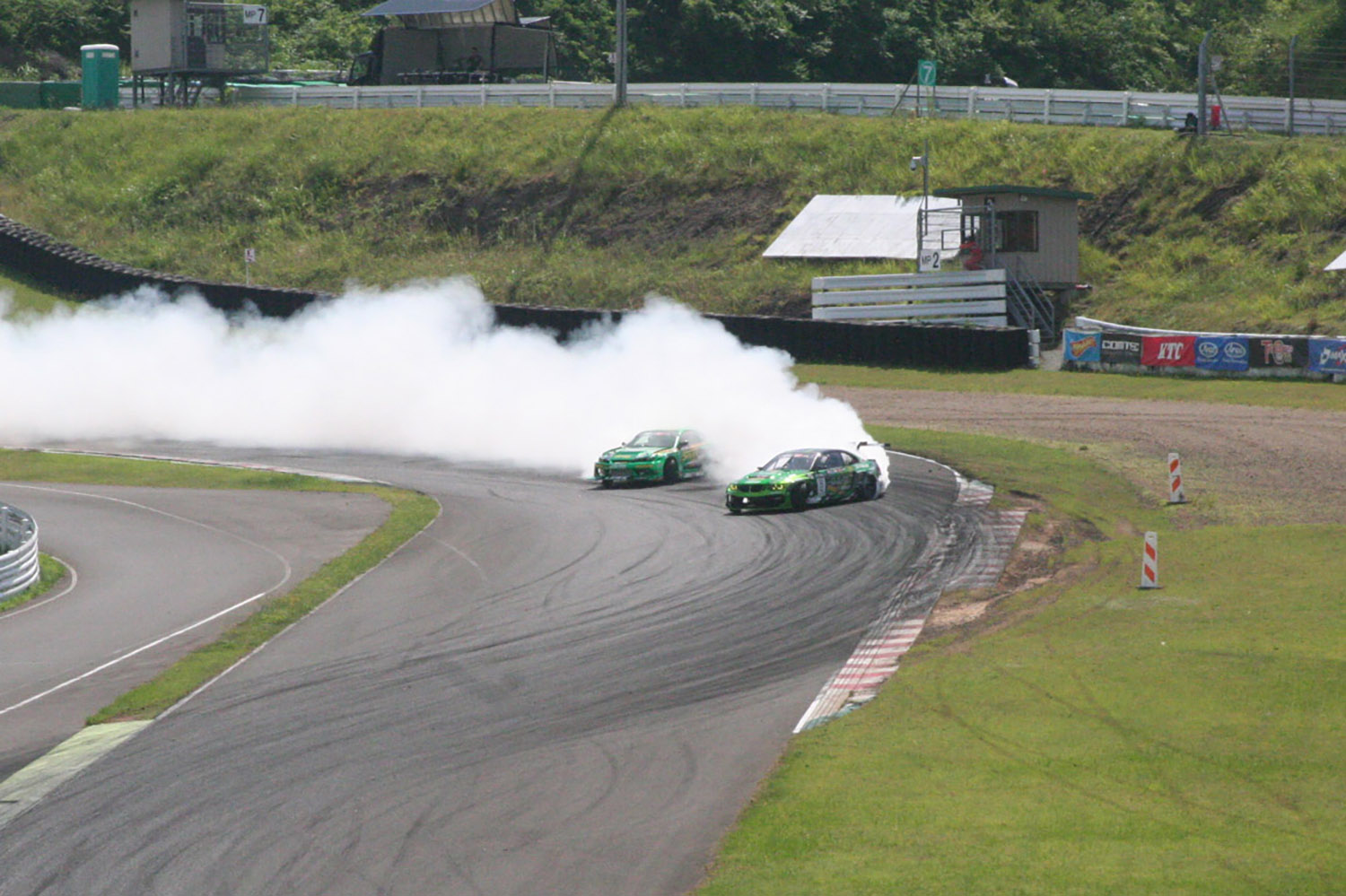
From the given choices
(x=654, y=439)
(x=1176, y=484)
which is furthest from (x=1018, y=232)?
(x=1176, y=484)

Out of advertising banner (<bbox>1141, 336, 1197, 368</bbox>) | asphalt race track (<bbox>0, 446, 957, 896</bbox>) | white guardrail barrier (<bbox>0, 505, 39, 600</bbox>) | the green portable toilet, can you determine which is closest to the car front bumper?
asphalt race track (<bbox>0, 446, 957, 896</bbox>)

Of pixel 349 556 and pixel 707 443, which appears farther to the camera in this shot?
pixel 707 443

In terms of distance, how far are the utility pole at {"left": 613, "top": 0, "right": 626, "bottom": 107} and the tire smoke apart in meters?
13.8

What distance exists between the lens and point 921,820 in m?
12.9

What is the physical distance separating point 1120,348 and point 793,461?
17.2m

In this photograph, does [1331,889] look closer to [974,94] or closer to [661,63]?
[974,94]

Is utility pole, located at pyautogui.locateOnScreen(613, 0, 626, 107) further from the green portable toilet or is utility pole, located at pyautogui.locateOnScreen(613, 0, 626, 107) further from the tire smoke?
the green portable toilet

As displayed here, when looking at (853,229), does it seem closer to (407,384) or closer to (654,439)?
(407,384)

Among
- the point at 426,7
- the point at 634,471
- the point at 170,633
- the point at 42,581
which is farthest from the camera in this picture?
the point at 426,7

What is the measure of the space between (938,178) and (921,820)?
46508 millimetres

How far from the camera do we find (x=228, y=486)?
3522 centimetres

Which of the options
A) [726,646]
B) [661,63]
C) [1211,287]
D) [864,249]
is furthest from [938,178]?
[726,646]

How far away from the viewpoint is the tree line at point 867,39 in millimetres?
84500

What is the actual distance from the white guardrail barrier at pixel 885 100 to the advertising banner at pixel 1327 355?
18.5m
